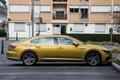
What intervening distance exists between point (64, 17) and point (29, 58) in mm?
53991

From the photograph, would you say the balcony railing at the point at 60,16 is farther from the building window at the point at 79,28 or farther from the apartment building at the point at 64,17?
the building window at the point at 79,28

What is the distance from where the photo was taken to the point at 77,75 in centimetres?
1470

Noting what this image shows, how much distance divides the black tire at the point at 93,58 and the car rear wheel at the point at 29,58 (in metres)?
2.47

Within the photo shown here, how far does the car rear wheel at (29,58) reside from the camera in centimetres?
1870

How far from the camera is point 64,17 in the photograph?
238 ft

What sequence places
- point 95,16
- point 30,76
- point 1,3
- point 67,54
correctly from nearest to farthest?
point 30,76, point 67,54, point 95,16, point 1,3

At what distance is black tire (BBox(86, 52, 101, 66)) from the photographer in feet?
61.2

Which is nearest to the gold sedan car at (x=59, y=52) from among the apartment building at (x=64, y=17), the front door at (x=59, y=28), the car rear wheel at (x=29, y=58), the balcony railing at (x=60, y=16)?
the car rear wheel at (x=29, y=58)

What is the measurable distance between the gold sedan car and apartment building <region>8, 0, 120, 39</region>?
5168cm

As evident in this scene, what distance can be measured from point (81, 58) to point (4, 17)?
3863 inches

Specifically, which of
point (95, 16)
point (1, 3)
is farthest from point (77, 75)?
point (1, 3)

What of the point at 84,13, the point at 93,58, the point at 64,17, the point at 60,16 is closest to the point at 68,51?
Answer: the point at 93,58

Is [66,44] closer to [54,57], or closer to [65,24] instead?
[54,57]

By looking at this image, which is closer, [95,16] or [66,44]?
[66,44]
